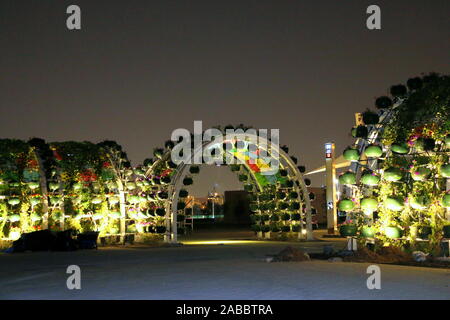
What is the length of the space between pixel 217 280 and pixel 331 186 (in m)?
25.0

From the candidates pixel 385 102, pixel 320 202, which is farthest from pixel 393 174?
pixel 320 202

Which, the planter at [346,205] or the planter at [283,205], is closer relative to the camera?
the planter at [346,205]

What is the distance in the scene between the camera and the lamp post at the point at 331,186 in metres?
36.2

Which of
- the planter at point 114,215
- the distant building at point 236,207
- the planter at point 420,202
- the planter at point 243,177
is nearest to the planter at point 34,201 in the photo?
the planter at point 114,215

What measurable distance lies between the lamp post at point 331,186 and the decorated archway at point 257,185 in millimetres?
5719

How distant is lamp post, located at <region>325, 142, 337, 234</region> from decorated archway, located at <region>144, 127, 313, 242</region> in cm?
572

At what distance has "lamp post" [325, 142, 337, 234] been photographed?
119ft

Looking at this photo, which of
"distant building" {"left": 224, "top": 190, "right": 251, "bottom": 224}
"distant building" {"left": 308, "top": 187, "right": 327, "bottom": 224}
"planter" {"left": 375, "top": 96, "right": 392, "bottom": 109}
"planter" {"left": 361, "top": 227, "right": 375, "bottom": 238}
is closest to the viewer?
"planter" {"left": 361, "top": 227, "right": 375, "bottom": 238}

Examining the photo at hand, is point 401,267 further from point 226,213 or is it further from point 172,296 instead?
point 226,213

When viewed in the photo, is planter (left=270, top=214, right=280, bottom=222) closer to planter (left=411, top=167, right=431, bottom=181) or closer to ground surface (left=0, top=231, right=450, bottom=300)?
ground surface (left=0, top=231, right=450, bottom=300)

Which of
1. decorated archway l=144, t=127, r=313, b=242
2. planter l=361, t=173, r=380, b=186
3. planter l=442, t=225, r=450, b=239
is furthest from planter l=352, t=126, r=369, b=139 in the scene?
decorated archway l=144, t=127, r=313, b=242

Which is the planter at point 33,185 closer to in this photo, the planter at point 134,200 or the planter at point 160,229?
the planter at point 134,200

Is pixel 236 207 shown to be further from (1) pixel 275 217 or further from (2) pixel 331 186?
(1) pixel 275 217

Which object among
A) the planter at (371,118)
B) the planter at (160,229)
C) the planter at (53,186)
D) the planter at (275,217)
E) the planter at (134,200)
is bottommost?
the planter at (160,229)
